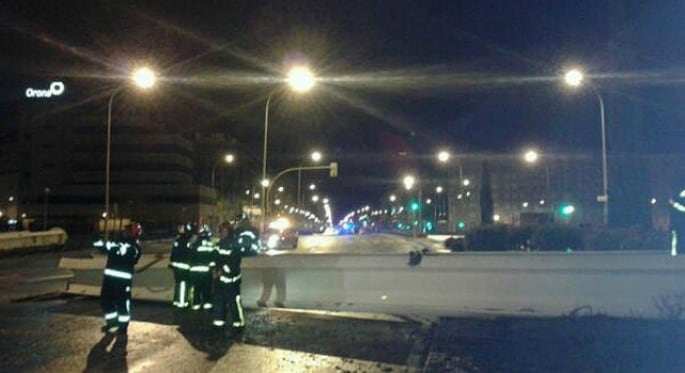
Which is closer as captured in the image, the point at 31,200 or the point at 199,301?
the point at 199,301

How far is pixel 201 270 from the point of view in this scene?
42.7 ft

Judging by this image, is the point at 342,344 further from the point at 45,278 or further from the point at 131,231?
the point at 45,278

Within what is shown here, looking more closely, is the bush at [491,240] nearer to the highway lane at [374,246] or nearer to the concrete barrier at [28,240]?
the highway lane at [374,246]

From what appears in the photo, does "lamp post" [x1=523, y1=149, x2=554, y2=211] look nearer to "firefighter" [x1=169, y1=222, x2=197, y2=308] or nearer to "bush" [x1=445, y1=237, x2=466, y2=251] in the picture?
"bush" [x1=445, y1=237, x2=466, y2=251]

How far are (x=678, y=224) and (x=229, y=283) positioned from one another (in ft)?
25.3

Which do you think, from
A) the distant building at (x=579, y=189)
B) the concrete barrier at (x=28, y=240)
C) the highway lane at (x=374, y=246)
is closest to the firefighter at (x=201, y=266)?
the highway lane at (x=374, y=246)

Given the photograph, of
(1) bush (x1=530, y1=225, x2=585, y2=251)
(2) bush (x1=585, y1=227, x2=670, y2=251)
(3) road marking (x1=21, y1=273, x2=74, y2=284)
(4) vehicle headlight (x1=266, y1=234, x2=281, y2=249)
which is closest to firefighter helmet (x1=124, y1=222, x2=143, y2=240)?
(3) road marking (x1=21, y1=273, x2=74, y2=284)

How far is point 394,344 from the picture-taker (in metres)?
9.77

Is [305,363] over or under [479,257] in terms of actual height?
under

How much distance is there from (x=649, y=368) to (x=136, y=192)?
103 meters

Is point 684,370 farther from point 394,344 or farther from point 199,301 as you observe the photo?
point 199,301

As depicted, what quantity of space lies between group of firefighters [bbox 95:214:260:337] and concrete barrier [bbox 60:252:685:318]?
1406mm

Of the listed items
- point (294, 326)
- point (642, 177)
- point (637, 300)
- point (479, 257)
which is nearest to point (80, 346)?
point (294, 326)

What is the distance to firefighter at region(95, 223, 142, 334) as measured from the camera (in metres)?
10.9
